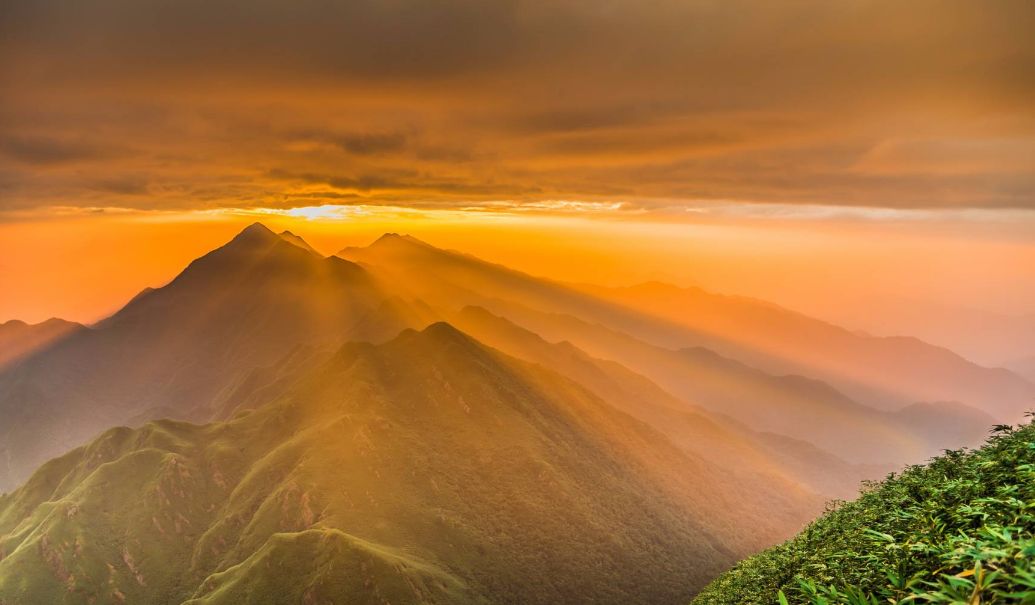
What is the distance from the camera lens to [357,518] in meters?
142

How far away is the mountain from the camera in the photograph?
12356 cm

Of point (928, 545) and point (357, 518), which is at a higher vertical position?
point (928, 545)

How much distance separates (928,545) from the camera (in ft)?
33.9

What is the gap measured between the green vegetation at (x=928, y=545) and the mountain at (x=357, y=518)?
4369 inches

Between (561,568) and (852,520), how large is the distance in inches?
5406

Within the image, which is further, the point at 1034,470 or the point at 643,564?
the point at 643,564

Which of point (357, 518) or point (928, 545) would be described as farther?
point (357, 518)

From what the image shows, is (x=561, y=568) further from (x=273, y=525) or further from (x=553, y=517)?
(x=273, y=525)

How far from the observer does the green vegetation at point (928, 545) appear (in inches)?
281

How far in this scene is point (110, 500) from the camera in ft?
511

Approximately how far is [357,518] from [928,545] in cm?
15586

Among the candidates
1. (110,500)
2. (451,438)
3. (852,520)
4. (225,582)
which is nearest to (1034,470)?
(852,520)

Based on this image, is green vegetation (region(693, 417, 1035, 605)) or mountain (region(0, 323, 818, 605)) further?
mountain (region(0, 323, 818, 605))

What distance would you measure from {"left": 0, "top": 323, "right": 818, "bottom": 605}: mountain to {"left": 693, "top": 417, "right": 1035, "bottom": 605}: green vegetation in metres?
111
